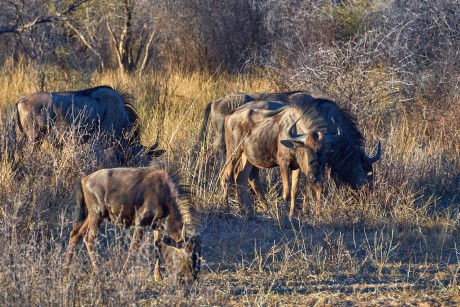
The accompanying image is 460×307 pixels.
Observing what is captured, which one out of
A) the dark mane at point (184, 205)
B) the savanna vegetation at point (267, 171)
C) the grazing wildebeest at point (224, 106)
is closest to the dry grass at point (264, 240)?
the savanna vegetation at point (267, 171)

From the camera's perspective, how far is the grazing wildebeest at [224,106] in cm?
855

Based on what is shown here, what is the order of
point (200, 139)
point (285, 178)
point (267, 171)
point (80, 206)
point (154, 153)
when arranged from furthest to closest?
1. point (200, 139)
2. point (267, 171)
3. point (154, 153)
4. point (285, 178)
5. point (80, 206)

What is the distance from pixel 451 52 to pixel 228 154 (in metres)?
4.98

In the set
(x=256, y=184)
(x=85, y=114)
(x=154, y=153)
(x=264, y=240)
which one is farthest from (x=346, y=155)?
(x=85, y=114)

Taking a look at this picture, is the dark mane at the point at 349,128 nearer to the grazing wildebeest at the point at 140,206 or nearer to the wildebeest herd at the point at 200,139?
the wildebeest herd at the point at 200,139

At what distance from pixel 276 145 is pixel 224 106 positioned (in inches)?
49.5

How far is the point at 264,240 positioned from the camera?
265 inches

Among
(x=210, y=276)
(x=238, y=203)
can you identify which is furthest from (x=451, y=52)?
(x=210, y=276)

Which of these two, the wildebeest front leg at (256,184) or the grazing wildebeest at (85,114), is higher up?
the grazing wildebeest at (85,114)

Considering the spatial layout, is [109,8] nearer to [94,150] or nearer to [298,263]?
[94,150]

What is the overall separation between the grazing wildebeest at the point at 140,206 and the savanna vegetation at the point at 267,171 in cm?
20

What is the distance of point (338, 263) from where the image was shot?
5.95 meters

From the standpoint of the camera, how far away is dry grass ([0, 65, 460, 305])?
4352 mm

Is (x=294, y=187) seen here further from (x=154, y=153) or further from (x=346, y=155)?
(x=154, y=153)
